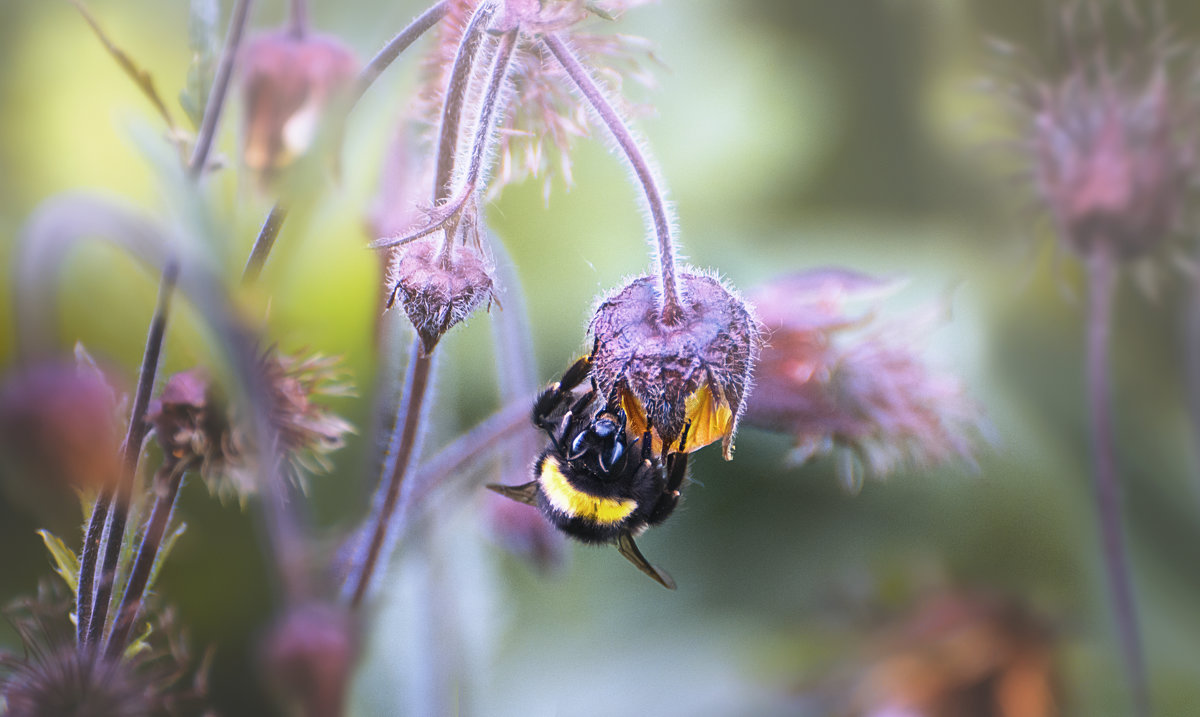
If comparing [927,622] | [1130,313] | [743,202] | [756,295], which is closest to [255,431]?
[756,295]

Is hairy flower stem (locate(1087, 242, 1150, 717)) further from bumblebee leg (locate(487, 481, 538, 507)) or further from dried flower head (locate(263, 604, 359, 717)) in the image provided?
dried flower head (locate(263, 604, 359, 717))

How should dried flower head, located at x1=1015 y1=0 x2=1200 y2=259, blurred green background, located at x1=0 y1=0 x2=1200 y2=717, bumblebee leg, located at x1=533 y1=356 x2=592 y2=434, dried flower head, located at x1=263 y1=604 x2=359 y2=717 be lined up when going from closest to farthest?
dried flower head, located at x1=263 y1=604 x2=359 y2=717 < bumblebee leg, located at x1=533 y1=356 x2=592 y2=434 < dried flower head, located at x1=1015 y1=0 x2=1200 y2=259 < blurred green background, located at x1=0 y1=0 x2=1200 y2=717

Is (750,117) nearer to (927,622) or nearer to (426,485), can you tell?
(927,622)

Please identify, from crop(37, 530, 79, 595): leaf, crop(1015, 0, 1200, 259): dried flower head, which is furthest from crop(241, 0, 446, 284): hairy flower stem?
crop(1015, 0, 1200, 259): dried flower head

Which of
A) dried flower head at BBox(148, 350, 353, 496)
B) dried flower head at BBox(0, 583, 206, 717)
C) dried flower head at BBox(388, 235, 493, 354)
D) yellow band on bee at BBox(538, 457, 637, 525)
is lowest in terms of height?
yellow band on bee at BBox(538, 457, 637, 525)

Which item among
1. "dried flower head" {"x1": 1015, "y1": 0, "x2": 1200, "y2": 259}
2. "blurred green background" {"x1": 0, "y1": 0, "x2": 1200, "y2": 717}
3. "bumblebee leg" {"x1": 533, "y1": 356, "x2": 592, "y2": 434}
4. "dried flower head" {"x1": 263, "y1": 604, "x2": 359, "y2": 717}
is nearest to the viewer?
"dried flower head" {"x1": 263, "y1": 604, "x2": 359, "y2": 717}

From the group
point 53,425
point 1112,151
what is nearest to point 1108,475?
point 1112,151
